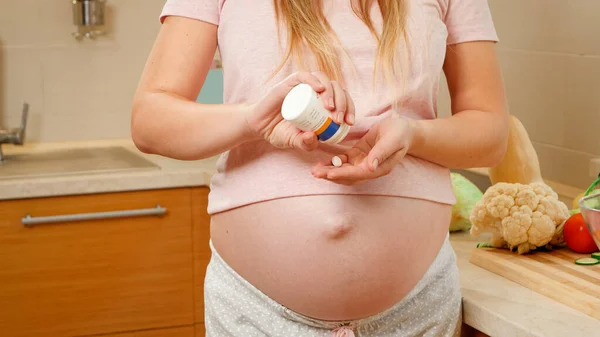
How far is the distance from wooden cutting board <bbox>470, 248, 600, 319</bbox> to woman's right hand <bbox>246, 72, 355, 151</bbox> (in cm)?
49

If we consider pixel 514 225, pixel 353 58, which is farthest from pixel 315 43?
pixel 514 225

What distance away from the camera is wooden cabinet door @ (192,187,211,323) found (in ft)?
6.86

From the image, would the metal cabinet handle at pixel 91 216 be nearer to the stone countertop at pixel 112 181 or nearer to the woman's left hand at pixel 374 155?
the stone countertop at pixel 112 181

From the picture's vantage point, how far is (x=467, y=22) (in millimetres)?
1128

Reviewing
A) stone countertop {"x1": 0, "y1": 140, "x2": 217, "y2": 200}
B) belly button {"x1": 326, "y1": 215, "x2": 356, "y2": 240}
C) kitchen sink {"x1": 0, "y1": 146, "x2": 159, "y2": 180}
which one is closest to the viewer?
belly button {"x1": 326, "y1": 215, "x2": 356, "y2": 240}

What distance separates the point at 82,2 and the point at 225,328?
1.68 meters

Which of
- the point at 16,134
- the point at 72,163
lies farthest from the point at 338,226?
the point at 16,134

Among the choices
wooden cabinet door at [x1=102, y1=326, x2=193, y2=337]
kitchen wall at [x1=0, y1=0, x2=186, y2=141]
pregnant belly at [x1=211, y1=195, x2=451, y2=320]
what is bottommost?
wooden cabinet door at [x1=102, y1=326, x2=193, y2=337]

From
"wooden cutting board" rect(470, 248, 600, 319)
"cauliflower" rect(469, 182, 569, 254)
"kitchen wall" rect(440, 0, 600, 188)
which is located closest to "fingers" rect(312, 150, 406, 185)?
"wooden cutting board" rect(470, 248, 600, 319)

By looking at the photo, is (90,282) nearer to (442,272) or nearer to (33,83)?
(33,83)

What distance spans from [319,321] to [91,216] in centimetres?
108

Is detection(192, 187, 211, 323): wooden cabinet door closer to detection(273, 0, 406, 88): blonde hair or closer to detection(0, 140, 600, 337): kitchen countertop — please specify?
detection(0, 140, 600, 337): kitchen countertop

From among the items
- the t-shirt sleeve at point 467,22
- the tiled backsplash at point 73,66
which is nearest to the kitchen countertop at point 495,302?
the t-shirt sleeve at point 467,22

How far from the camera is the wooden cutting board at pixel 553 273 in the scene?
116 centimetres
